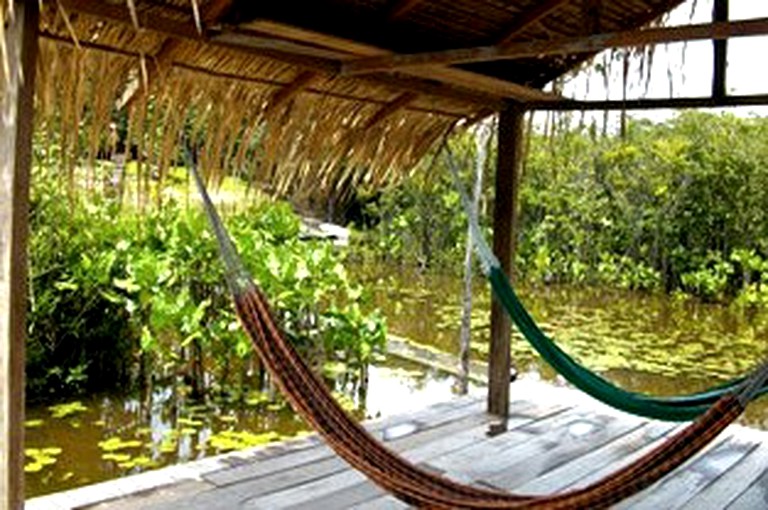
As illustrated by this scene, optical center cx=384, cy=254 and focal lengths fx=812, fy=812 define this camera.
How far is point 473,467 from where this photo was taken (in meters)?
2.77

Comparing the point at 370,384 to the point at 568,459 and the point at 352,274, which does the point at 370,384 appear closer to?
the point at 568,459

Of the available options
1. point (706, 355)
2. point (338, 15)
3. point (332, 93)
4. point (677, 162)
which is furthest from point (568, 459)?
point (677, 162)

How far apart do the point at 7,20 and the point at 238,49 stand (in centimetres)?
66

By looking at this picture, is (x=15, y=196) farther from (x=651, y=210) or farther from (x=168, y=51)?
(x=651, y=210)

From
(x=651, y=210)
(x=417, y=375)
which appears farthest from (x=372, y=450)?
(x=651, y=210)

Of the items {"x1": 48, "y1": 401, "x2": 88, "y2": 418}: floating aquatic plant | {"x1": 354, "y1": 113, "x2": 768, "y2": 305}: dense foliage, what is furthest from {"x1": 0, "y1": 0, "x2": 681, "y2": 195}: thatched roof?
{"x1": 354, "y1": 113, "x2": 768, "y2": 305}: dense foliage

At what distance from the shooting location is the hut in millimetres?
1684

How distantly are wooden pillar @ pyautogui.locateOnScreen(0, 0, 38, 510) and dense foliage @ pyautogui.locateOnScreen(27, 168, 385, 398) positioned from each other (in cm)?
219

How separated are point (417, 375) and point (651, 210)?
4.86 meters

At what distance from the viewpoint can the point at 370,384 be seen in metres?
4.89

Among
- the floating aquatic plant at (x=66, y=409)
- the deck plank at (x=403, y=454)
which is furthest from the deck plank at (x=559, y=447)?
the floating aquatic plant at (x=66, y=409)

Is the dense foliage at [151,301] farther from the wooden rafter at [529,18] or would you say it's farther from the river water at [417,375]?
the wooden rafter at [529,18]

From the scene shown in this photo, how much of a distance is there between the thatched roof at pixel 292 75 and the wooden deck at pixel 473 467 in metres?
0.98

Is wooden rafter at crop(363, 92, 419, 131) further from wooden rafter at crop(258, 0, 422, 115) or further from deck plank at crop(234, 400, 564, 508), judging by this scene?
deck plank at crop(234, 400, 564, 508)
